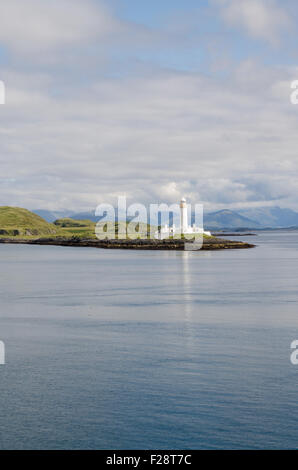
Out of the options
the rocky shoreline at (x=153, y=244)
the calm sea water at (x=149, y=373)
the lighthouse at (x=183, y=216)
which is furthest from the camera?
the lighthouse at (x=183, y=216)

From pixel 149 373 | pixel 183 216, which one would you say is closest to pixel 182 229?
pixel 183 216

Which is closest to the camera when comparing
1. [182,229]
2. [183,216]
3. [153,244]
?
[153,244]

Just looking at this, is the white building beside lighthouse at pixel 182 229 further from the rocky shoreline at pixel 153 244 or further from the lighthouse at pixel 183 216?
the rocky shoreline at pixel 153 244

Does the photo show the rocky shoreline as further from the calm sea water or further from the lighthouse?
the calm sea water

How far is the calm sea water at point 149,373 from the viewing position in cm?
1398

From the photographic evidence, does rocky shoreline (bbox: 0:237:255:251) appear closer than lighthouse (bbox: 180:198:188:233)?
Yes

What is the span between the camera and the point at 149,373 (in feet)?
62.5

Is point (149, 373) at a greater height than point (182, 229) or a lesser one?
lesser

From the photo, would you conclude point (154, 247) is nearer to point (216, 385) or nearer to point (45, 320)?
point (45, 320)

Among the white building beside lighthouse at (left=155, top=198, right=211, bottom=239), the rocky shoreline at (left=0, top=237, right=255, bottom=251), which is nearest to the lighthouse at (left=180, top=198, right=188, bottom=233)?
the white building beside lighthouse at (left=155, top=198, right=211, bottom=239)

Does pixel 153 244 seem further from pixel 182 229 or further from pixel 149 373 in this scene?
pixel 149 373

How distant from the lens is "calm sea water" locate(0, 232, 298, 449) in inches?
551

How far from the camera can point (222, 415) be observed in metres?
15.0

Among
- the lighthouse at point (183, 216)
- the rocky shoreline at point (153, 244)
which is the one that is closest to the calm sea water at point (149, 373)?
the rocky shoreline at point (153, 244)
